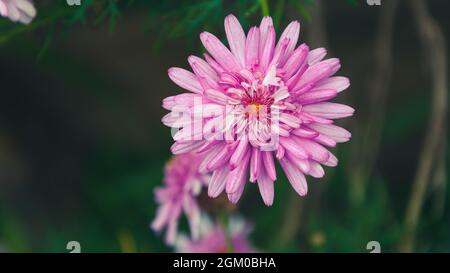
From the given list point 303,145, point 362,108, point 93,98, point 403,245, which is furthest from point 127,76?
point 303,145

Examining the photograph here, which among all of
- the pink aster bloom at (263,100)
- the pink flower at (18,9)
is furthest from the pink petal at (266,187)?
the pink flower at (18,9)

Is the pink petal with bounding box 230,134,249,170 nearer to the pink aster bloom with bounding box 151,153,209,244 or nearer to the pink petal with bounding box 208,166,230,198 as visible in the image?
the pink petal with bounding box 208,166,230,198

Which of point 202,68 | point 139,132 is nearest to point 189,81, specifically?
point 202,68

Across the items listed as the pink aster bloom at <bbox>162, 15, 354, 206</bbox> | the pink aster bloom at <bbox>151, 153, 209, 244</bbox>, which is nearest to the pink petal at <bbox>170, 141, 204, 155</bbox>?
the pink aster bloom at <bbox>162, 15, 354, 206</bbox>

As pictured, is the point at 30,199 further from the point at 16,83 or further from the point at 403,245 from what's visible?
the point at 403,245

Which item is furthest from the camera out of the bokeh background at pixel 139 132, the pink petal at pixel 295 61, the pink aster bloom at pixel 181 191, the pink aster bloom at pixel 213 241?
the bokeh background at pixel 139 132

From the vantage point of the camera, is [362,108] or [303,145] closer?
→ [303,145]

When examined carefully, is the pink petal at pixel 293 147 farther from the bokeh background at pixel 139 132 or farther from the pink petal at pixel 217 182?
the bokeh background at pixel 139 132
